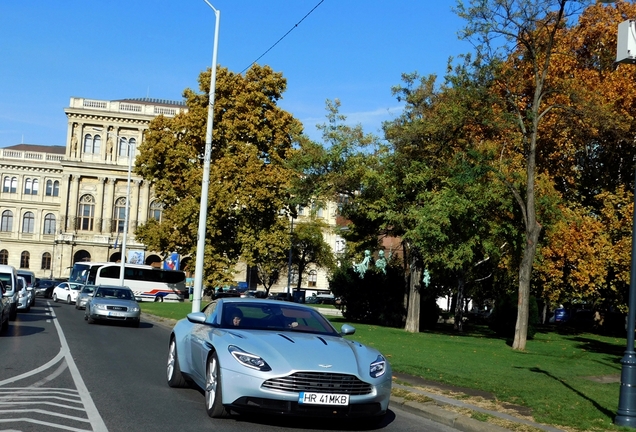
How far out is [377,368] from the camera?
9.26 meters

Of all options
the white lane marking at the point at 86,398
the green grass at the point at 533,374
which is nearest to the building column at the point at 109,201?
the green grass at the point at 533,374

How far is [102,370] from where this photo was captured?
13.9 meters

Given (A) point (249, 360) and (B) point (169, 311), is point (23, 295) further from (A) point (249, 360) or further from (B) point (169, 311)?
(A) point (249, 360)

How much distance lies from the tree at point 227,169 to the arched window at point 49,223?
63.1 meters

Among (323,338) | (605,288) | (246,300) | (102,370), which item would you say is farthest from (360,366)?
(605,288)

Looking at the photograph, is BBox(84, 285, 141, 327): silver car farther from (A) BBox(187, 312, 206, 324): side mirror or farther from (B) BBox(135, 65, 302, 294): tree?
(A) BBox(187, 312, 206, 324): side mirror

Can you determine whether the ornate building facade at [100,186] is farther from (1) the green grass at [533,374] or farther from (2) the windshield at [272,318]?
(2) the windshield at [272,318]

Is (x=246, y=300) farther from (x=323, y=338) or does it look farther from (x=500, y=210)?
(x=500, y=210)

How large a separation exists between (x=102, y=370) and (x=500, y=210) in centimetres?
1938

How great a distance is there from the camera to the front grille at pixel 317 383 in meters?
8.62

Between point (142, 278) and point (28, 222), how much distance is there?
46550mm

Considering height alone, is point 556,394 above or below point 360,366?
below

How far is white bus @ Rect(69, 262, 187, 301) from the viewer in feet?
220

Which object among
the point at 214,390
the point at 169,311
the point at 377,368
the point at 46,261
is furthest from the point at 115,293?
the point at 46,261
